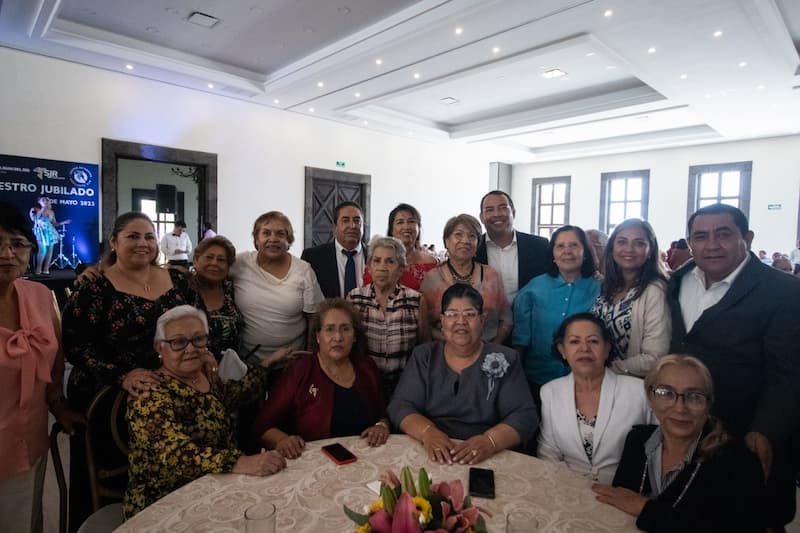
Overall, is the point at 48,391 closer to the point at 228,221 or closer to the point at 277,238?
the point at 277,238

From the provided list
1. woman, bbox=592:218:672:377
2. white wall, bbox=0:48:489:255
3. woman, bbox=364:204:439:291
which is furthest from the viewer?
white wall, bbox=0:48:489:255

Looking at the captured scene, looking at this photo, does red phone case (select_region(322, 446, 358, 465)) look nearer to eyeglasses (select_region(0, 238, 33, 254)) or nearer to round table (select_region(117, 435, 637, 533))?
round table (select_region(117, 435, 637, 533))

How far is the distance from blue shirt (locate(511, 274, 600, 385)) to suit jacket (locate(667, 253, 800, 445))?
2.09 ft

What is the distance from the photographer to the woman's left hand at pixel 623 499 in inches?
53.5

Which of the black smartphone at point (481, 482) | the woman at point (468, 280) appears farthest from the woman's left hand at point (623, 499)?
the woman at point (468, 280)

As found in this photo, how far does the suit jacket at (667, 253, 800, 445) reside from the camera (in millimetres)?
1852

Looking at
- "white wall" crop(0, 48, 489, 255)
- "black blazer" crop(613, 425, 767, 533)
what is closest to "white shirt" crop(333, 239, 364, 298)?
"black blazer" crop(613, 425, 767, 533)

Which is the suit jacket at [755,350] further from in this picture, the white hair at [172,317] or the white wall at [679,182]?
the white wall at [679,182]

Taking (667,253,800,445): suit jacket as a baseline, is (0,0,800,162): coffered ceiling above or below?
above

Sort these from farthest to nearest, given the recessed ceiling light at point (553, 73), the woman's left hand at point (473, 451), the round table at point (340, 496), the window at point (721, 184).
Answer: the window at point (721, 184), the recessed ceiling light at point (553, 73), the woman's left hand at point (473, 451), the round table at point (340, 496)

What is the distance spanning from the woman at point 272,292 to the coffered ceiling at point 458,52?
3578 mm

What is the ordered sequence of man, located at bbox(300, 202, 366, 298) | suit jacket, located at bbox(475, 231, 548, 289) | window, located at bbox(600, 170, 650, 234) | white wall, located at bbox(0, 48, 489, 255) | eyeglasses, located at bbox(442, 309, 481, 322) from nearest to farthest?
eyeglasses, located at bbox(442, 309, 481, 322), suit jacket, located at bbox(475, 231, 548, 289), man, located at bbox(300, 202, 366, 298), white wall, located at bbox(0, 48, 489, 255), window, located at bbox(600, 170, 650, 234)

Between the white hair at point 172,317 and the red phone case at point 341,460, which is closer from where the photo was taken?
the red phone case at point 341,460

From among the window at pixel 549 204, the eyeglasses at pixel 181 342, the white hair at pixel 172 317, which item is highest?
the window at pixel 549 204
